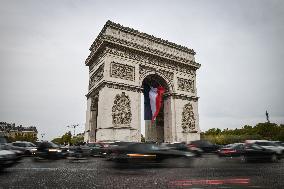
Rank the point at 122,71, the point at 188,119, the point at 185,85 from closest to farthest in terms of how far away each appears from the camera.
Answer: the point at 122,71, the point at 188,119, the point at 185,85

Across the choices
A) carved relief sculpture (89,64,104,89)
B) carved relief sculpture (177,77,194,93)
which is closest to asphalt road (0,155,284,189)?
carved relief sculpture (89,64,104,89)

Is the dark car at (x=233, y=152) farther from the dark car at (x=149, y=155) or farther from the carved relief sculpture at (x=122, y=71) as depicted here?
the carved relief sculpture at (x=122, y=71)

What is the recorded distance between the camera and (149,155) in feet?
33.6

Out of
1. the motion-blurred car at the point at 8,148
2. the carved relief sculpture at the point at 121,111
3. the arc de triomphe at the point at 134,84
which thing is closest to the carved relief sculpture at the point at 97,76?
the arc de triomphe at the point at 134,84

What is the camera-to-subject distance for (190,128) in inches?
1248

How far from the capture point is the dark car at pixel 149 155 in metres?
10.2

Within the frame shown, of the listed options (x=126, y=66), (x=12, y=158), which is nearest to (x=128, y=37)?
(x=126, y=66)

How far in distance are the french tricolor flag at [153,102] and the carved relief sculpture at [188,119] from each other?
3.36m

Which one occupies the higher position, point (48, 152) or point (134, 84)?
point (134, 84)

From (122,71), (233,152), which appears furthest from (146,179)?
(122,71)

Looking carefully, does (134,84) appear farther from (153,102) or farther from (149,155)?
(149,155)

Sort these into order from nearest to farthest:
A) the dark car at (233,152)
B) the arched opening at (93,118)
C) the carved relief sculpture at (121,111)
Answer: the dark car at (233,152), the carved relief sculpture at (121,111), the arched opening at (93,118)

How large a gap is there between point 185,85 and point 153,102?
5.21m

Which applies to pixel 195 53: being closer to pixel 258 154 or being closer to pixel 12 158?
pixel 258 154
